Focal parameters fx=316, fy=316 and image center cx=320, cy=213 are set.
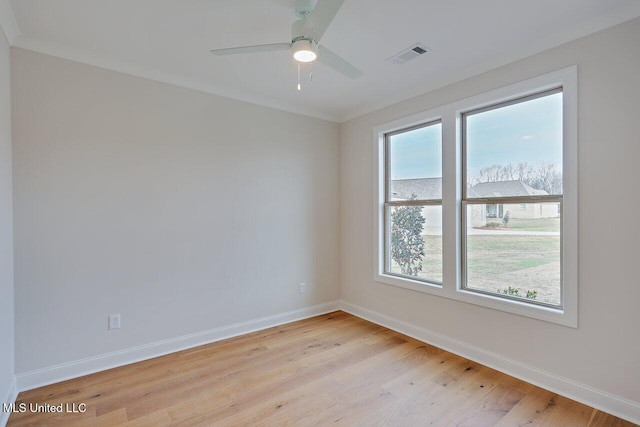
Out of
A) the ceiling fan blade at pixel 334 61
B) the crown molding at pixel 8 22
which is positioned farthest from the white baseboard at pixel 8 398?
the ceiling fan blade at pixel 334 61

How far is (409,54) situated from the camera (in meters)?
2.62

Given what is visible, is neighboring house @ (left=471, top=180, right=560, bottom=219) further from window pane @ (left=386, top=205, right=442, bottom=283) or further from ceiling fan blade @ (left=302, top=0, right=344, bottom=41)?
ceiling fan blade @ (left=302, top=0, right=344, bottom=41)

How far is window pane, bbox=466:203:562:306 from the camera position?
2.46 meters

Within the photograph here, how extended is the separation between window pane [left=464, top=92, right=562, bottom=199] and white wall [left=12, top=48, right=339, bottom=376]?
1936mm

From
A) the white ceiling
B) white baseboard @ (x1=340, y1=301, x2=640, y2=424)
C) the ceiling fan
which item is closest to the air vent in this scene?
the white ceiling

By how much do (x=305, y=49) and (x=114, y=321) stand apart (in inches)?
105

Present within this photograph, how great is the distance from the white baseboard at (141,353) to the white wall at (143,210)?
0.17 feet

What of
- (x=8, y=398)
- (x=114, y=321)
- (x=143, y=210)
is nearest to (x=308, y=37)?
(x=143, y=210)

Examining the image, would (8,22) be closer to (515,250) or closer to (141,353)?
(141,353)

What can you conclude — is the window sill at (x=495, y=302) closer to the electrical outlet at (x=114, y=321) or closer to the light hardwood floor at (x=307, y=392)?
the light hardwood floor at (x=307, y=392)

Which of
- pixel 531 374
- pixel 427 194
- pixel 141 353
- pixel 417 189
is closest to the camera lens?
pixel 531 374

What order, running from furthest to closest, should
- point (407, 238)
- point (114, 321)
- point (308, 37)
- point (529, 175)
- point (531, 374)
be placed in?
point (407, 238) < point (114, 321) < point (529, 175) < point (531, 374) < point (308, 37)

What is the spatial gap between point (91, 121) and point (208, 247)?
4.83ft

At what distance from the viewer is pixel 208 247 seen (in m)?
3.22
